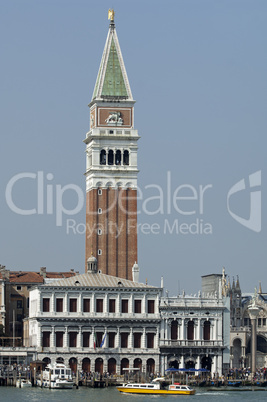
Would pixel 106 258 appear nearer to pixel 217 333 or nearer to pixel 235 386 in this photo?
pixel 217 333

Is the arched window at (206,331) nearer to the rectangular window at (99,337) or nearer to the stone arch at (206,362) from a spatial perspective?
the stone arch at (206,362)

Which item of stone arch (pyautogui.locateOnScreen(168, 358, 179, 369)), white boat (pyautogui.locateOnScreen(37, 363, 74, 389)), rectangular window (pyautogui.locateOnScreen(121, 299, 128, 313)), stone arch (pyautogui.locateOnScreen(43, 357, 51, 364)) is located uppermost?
rectangular window (pyautogui.locateOnScreen(121, 299, 128, 313))

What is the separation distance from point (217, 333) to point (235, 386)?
1141cm

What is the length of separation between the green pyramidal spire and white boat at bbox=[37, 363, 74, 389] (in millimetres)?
44642

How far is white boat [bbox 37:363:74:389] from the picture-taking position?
11988 cm

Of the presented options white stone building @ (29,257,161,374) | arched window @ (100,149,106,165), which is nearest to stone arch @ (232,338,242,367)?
white stone building @ (29,257,161,374)

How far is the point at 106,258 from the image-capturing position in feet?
511

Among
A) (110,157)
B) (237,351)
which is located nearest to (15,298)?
(110,157)

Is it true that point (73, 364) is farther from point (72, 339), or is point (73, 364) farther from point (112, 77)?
point (112, 77)

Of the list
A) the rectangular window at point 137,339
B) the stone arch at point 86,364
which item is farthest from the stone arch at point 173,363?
the stone arch at point 86,364

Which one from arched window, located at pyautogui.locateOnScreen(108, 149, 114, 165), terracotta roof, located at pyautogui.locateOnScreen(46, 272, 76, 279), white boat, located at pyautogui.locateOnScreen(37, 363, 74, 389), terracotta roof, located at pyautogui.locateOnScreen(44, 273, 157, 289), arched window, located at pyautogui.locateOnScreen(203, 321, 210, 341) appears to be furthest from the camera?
terracotta roof, located at pyautogui.locateOnScreen(46, 272, 76, 279)

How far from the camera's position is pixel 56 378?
12050cm

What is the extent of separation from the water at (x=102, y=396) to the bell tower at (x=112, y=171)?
34778mm

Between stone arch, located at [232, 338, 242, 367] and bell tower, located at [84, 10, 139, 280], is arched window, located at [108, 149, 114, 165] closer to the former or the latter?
bell tower, located at [84, 10, 139, 280]
